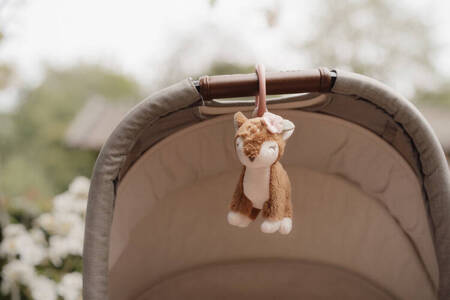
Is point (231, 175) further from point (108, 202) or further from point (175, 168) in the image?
point (108, 202)

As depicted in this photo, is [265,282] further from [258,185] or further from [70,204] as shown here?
[70,204]

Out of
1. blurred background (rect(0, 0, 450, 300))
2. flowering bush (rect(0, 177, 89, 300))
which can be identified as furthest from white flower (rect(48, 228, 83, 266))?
blurred background (rect(0, 0, 450, 300))

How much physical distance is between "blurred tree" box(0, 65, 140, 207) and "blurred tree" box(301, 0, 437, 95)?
11.6 feet

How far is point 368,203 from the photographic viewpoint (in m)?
1.34

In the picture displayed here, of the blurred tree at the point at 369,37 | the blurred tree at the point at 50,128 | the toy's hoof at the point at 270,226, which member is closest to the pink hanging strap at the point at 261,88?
the toy's hoof at the point at 270,226

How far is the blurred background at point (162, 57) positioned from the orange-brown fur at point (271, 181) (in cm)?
323

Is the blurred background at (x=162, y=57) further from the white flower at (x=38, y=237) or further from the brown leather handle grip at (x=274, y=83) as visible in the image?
the brown leather handle grip at (x=274, y=83)

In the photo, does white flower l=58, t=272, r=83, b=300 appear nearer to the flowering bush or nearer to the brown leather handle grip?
the flowering bush

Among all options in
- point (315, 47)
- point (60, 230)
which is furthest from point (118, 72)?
point (60, 230)

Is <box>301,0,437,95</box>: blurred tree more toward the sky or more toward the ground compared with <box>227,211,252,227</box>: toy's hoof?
more toward the sky

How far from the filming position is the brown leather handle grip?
0.87m

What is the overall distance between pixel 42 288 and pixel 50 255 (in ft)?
0.43

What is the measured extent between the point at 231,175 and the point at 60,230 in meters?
0.86

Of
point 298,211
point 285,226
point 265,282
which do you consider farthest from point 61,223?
point 285,226
